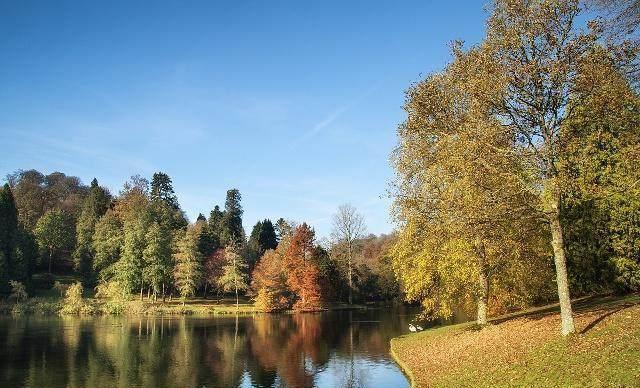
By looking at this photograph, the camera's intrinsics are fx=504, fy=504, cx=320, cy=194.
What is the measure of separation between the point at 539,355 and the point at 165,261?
2717 inches

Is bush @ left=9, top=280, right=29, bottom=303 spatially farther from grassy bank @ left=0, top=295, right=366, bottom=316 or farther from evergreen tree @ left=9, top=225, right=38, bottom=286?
evergreen tree @ left=9, top=225, right=38, bottom=286

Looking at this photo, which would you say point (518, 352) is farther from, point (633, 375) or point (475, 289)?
point (475, 289)

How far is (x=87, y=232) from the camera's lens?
95500 mm

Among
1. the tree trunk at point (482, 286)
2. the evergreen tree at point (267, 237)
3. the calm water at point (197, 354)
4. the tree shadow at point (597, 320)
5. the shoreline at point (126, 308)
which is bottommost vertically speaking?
the calm water at point (197, 354)

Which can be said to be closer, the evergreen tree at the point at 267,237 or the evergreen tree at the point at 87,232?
the evergreen tree at the point at 87,232

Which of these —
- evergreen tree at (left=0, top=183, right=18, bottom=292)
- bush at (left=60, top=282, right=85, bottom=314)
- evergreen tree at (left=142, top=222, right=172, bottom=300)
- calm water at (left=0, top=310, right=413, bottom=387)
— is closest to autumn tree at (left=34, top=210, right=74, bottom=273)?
evergreen tree at (left=0, top=183, right=18, bottom=292)

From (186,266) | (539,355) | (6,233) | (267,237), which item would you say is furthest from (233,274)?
(539,355)

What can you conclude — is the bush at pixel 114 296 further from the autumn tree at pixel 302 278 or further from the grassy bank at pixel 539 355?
the grassy bank at pixel 539 355

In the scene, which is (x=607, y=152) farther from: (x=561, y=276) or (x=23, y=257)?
(x=23, y=257)

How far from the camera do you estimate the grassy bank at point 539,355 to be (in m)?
15.2

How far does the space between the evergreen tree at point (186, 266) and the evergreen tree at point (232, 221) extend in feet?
40.6

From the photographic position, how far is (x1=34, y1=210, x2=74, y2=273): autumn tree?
304 feet

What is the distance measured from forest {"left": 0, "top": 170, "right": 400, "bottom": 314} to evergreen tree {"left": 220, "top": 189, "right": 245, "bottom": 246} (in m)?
0.60

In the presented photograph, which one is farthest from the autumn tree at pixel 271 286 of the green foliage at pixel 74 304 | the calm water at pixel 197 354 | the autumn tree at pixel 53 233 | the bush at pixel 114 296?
the autumn tree at pixel 53 233
